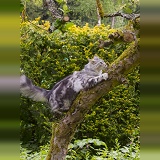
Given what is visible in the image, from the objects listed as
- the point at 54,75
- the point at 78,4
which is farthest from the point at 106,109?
the point at 78,4

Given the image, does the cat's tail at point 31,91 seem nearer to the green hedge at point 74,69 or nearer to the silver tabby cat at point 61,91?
the silver tabby cat at point 61,91

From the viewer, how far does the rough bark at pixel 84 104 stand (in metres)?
1.92

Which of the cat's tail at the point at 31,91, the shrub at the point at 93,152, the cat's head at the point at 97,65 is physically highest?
the cat's head at the point at 97,65

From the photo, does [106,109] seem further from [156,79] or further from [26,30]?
[156,79]

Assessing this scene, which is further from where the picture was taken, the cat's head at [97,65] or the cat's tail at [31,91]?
the cat's head at [97,65]

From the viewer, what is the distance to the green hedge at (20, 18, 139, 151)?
13.5 feet

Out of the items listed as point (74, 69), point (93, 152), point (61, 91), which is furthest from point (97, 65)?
point (93, 152)

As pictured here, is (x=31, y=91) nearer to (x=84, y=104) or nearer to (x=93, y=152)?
(x=84, y=104)

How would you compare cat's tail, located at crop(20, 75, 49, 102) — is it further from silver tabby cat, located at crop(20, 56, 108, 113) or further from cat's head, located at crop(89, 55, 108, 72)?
cat's head, located at crop(89, 55, 108, 72)

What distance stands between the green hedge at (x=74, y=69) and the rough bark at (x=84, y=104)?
2053 mm

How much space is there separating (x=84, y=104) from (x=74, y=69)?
2.14m

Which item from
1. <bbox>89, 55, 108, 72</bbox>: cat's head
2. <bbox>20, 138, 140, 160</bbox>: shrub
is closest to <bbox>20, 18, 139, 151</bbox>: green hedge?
<bbox>20, 138, 140, 160</bbox>: shrub

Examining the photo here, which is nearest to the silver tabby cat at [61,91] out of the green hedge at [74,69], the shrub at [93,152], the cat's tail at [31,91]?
the cat's tail at [31,91]

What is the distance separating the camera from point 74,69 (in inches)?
163
